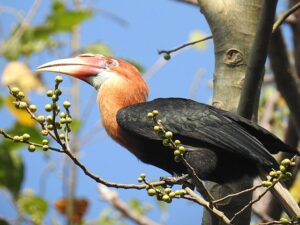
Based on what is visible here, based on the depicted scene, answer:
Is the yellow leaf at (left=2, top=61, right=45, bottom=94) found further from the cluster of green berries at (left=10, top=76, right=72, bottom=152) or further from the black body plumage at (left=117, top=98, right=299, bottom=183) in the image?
the cluster of green berries at (left=10, top=76, right=72, bottom=152)

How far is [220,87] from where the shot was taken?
3.61m

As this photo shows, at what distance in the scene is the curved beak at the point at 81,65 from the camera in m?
4.51

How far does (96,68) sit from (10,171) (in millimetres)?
1146

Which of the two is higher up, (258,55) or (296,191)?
(258,55)

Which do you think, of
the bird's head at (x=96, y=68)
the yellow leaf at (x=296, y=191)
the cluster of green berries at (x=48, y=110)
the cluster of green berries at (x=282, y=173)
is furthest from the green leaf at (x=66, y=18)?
the yellow leaf at (x=296, y=191)

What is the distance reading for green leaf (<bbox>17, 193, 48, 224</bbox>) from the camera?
4.19 metres

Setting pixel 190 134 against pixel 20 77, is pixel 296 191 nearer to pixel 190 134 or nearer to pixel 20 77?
pixel 190 134

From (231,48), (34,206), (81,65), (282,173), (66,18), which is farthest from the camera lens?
(81,65)

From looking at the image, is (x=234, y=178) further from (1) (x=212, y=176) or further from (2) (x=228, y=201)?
(2) (x=228, y=201)

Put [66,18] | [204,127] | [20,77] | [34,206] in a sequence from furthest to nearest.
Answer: [20,77]
[34,206]
[66,18]
[204,127]

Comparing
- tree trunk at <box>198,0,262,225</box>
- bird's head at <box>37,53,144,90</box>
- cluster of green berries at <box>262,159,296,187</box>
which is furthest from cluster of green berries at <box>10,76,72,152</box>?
bird's head at <box>37,53,144,90</box>

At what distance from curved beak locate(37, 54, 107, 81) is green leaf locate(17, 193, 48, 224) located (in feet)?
2.69

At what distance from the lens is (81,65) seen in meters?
4.68

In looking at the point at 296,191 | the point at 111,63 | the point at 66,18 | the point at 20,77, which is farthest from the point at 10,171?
the point at 296,191
